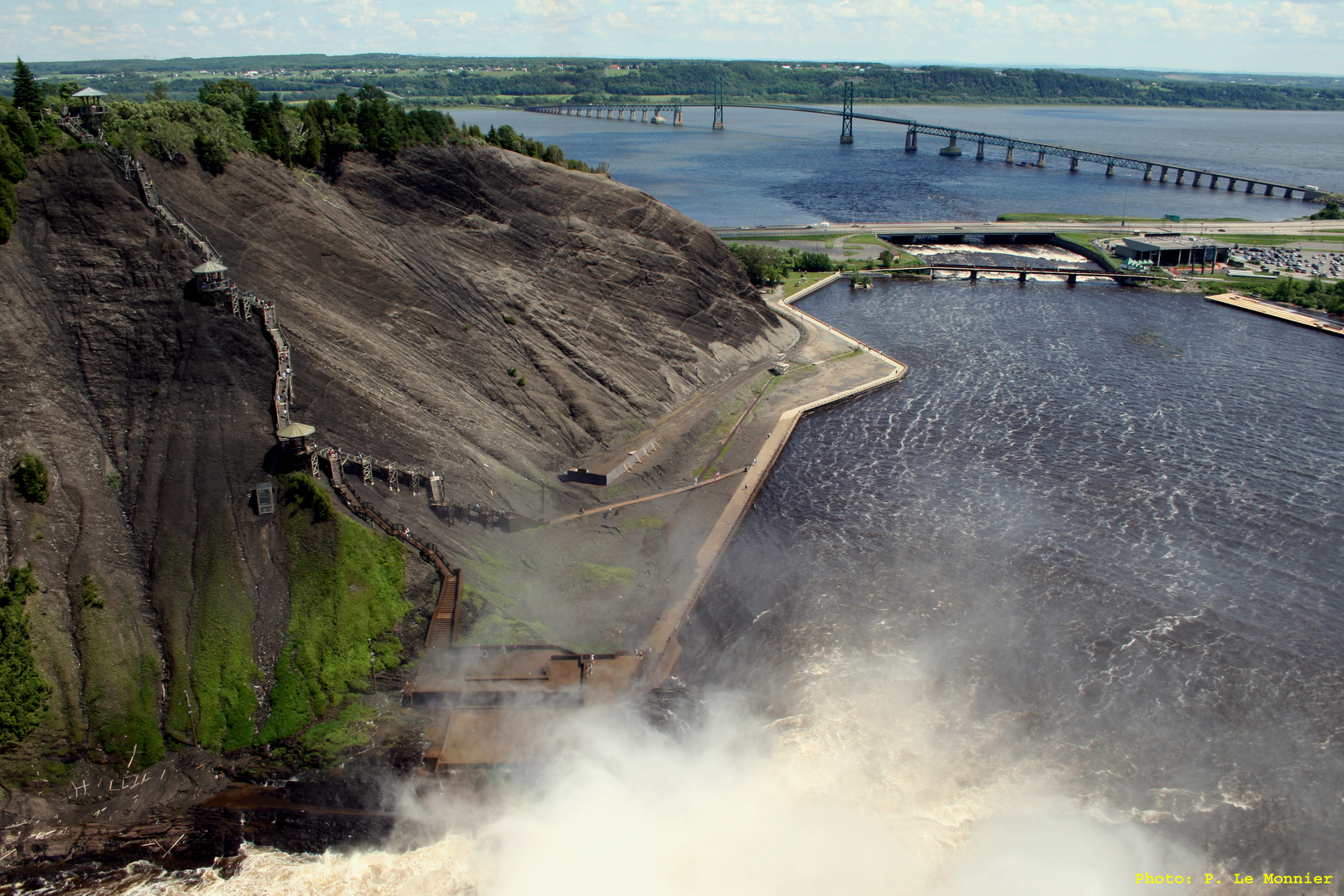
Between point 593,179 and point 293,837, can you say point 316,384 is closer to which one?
point 293,837

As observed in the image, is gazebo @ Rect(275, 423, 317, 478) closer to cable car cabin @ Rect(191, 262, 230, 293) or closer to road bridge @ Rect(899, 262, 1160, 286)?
cable car cabin @ Rect(191, 262, 230, 293)

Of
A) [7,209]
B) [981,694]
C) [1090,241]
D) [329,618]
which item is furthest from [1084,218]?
[7,209]

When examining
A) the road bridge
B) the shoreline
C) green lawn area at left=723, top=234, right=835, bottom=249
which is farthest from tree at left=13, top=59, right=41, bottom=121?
the road bridge

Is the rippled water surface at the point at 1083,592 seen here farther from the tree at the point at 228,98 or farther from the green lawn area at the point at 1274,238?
the green lawn area at the point at 1274,238

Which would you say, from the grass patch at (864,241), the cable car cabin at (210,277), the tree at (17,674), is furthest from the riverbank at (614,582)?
the grass patch at (864,241)

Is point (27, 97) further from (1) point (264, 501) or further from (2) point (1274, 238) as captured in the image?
(2) point (1274, 238)

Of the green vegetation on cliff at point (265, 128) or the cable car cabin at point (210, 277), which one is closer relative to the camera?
the cable car cabin at point (210, 277)

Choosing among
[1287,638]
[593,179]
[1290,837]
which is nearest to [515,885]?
[1290,837]
